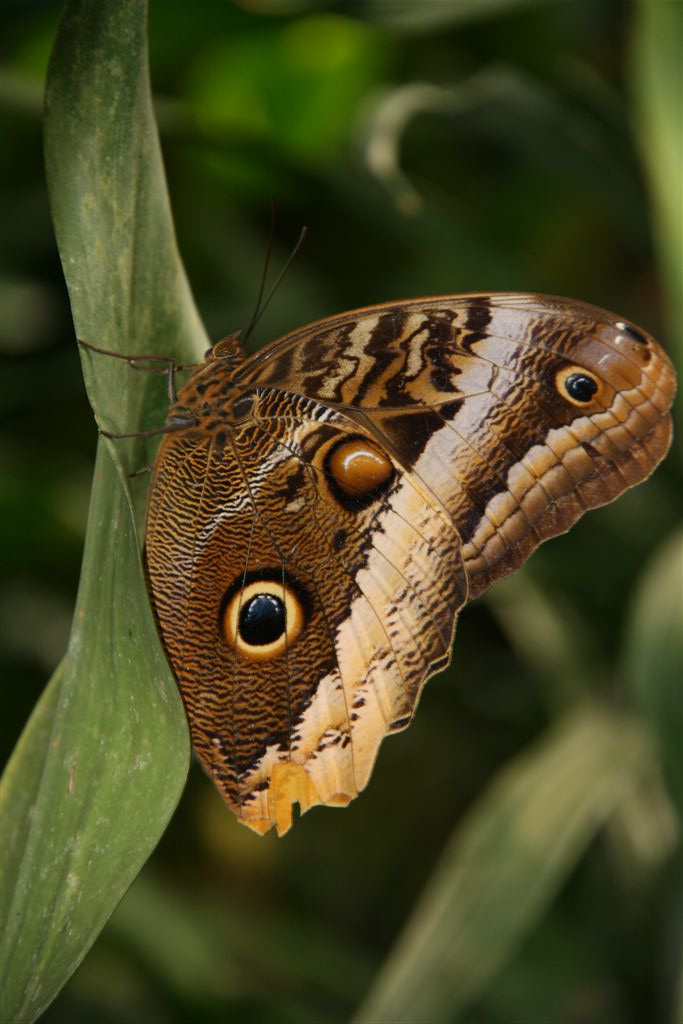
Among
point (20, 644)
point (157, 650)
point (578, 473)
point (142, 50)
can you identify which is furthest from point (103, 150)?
point (20, 644)

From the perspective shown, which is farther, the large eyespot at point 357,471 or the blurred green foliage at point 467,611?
the blurred green foliage at point 467,611

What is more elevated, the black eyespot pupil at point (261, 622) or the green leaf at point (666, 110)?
the green leaf at point (666, 110)

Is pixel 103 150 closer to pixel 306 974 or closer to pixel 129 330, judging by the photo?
pixel 129 330

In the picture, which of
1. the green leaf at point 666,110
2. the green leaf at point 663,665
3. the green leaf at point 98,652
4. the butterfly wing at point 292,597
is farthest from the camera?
the green leaf at point 666,110

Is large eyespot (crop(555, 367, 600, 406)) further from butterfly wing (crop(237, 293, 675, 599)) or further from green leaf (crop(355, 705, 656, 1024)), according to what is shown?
green leaf (crop(355, 705, 656, 1024))

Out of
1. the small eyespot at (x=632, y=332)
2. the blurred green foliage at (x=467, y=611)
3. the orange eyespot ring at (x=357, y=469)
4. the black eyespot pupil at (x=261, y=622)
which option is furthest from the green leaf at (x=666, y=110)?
the black eyespot pupil at (x=261, y=622)

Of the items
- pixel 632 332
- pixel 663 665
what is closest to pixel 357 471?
pixel 632 332

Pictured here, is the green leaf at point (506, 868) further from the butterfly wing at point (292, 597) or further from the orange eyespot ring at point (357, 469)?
the orange eyespot ring at point (357, 469)
